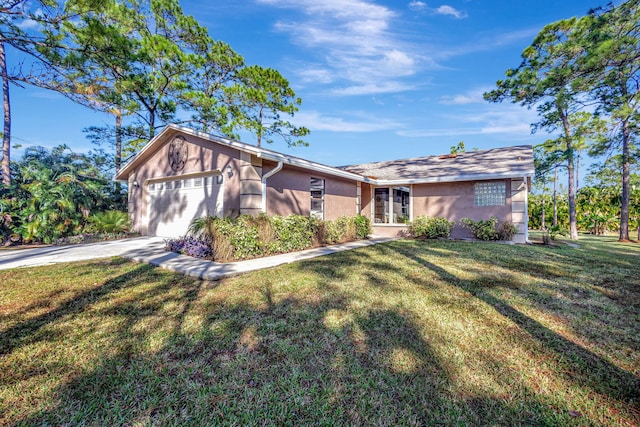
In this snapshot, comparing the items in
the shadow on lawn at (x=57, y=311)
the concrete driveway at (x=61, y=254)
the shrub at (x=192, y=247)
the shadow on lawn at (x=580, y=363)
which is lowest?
the shadow on lawn at (x=580, y=363)

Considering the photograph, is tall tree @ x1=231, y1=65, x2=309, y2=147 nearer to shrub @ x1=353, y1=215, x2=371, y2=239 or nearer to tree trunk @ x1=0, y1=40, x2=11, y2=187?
tree trunk @ x1=0, y1=40, x2=11, y2=187

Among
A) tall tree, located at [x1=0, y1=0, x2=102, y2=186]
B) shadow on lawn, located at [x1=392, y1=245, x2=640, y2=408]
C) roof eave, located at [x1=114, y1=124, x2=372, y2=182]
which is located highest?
tall tree, located at [x1=0, y1=0, x2=102, y2=186]

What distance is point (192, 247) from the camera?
22.4ft

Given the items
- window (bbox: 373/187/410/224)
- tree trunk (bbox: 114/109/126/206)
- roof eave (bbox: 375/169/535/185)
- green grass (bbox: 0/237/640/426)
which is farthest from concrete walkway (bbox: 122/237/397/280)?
tree trunk (bbox: 114/109/126/206)

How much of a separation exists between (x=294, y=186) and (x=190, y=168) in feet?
11.6

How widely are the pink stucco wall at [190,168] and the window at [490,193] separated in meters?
8.89

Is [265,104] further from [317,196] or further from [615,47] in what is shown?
[615,47]

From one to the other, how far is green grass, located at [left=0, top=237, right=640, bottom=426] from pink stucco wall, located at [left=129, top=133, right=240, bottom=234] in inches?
146

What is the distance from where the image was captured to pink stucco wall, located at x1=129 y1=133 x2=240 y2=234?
8.02 m

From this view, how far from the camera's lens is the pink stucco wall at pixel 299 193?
866cm

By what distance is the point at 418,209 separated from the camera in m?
11.8

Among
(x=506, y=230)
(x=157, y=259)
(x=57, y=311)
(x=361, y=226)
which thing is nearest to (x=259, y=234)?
(x=157, y=259)

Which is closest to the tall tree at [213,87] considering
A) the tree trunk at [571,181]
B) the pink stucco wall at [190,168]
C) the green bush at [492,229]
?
the pink stucco wall at [190,168]

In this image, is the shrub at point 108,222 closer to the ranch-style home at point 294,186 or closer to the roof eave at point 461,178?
the ranch-style home at point 294,186
